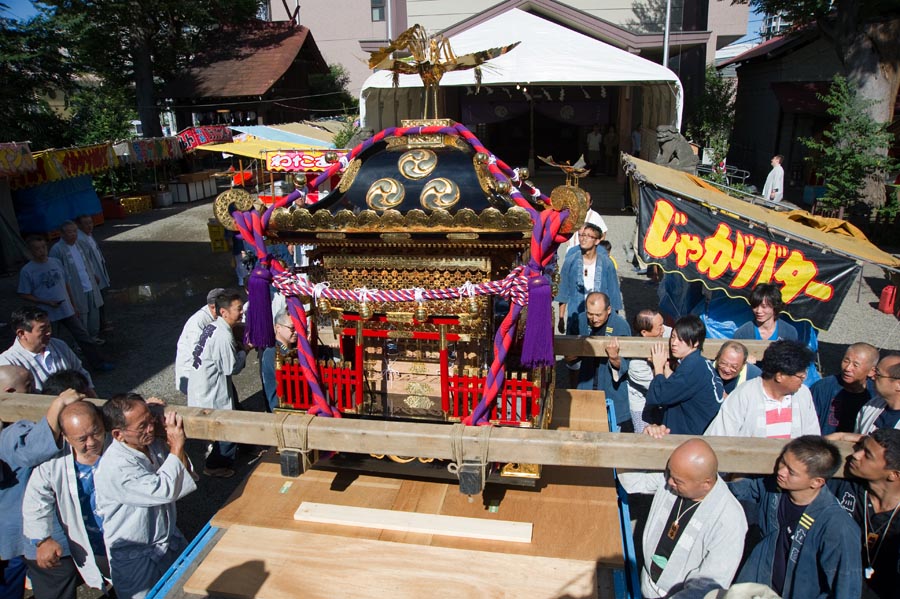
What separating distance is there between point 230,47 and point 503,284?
94.6 feet

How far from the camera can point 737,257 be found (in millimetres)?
5934

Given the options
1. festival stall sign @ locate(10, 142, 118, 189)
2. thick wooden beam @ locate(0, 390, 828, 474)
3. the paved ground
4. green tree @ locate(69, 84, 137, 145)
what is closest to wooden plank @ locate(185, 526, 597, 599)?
thick wooden beam @ locate(0, 390, 828, 474)

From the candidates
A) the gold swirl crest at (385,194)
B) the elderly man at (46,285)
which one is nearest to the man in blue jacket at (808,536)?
the gold swirl crest at (385,194)

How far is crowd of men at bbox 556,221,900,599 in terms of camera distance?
9.05ft

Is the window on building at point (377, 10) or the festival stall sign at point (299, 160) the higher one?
the window on building at point (377, 10)

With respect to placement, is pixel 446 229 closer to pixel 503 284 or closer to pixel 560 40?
pixel 503 284

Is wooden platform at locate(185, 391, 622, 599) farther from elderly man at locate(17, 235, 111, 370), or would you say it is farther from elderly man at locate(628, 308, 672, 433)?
elderly man at locate(17, 235, 111, 370)

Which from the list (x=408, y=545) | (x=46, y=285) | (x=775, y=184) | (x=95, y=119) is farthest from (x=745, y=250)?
(x=95, y=119)

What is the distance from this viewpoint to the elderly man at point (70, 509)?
3160mm

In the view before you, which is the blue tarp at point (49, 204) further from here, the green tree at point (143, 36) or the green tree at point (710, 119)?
the green tree at point (710, 119)

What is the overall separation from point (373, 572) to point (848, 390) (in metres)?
3.36

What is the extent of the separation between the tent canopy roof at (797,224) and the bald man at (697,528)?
153 inches

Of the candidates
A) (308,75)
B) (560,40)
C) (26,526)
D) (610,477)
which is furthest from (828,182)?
(308,75)

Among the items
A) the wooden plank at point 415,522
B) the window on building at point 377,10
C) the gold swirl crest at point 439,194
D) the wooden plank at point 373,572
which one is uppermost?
the window on building at point 377,10
